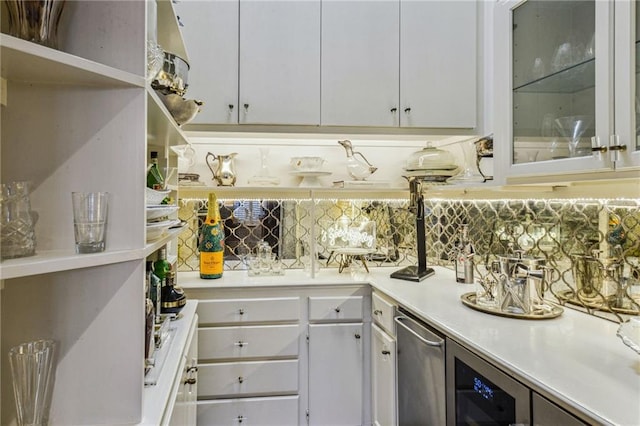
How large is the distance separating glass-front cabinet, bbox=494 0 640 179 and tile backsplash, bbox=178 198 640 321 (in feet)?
1.15

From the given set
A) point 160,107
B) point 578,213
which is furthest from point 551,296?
point 160,107

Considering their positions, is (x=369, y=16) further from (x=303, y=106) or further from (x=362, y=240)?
(x=362, y=240)

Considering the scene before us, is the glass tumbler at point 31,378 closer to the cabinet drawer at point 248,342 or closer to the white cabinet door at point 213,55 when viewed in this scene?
the cabinet drawer at point 248,342

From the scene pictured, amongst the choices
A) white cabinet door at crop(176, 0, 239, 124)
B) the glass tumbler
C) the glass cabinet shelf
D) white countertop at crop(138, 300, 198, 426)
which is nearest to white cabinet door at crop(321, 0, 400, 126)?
white cabinet door at crop(176, 0, 239, 124)

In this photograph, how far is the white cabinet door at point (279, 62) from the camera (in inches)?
85.4

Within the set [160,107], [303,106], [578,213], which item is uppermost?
[303,106]

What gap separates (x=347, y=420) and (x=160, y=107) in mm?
1931

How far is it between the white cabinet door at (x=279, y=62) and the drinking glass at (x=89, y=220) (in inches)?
56.4

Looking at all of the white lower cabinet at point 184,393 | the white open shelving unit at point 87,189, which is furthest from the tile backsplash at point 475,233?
the white open shelving unit at point 87,189

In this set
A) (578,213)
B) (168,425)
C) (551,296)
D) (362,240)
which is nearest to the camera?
(168,425)

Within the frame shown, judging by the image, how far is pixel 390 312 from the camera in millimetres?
1886

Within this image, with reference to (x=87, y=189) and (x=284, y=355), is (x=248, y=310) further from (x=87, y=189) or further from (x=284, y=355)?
(x=87, y=189)

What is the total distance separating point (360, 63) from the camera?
2244 mm

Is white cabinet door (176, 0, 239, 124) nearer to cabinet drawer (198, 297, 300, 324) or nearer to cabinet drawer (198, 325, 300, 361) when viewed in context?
cabinet drawer (198, 297, 300, 324)
